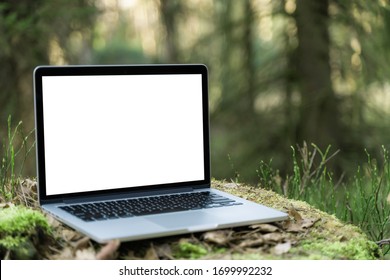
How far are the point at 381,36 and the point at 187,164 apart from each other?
9.64ft

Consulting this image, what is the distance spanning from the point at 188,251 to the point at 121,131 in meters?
0.58

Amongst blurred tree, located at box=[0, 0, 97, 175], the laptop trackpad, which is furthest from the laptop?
blurred tree, located at box=[0, 0, 97, 175]

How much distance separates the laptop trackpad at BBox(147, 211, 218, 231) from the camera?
1667 millimetres

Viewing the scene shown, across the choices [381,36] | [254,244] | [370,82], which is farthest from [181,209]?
[370,82]

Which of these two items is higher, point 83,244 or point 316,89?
point 316,89

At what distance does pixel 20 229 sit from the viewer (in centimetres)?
164

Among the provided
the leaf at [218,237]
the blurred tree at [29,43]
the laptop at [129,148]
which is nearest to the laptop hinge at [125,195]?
the laptop at [129,148]

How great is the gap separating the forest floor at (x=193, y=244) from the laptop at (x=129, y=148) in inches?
1.6

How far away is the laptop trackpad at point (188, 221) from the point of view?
1.67m

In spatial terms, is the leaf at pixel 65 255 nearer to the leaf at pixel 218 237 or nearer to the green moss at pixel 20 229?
the green moss at pixel 20 229

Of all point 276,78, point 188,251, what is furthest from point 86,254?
point 276,78

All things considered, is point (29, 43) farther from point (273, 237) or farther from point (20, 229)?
point (273, 237)

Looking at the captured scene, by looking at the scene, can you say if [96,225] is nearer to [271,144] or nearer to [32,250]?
[32,250]

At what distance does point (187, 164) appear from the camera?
213cm
